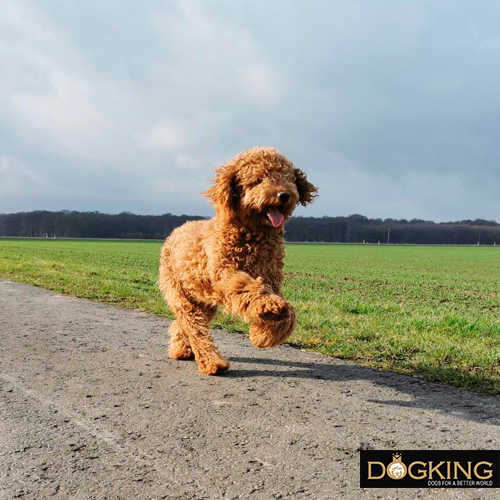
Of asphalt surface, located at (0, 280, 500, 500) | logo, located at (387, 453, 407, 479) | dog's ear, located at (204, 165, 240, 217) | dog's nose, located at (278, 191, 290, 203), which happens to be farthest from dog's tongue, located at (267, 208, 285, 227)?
logo, located at (387, 453, 407, 479)

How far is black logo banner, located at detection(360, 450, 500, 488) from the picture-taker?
124 inches

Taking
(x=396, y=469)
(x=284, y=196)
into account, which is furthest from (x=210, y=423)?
(x=284, y=196)

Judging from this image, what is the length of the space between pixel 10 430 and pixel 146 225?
304 feet

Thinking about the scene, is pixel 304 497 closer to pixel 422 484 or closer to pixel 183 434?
pixel 422 484

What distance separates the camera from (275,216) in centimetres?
466

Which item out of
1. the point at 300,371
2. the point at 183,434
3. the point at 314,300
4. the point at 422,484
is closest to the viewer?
the point at 422,484

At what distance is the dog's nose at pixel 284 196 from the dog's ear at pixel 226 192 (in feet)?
1.72

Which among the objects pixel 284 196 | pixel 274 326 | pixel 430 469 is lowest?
pixel 430 469

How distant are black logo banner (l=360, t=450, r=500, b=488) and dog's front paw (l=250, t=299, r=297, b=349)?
3.96 feet

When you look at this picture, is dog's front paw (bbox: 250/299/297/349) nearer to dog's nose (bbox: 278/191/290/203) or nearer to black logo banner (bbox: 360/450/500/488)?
dog's nose (bbox: 278/191/290/203)

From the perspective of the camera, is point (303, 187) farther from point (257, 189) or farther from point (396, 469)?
point (396, 469)

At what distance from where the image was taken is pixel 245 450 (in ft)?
11.4

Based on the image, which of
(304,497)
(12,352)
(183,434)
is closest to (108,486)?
(183,434)

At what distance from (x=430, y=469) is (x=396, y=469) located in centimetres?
22
